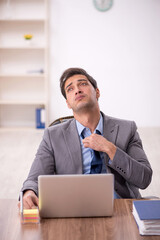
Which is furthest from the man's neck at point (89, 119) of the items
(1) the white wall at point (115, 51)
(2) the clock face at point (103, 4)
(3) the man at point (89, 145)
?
(2) the clock face at point (103, 4)

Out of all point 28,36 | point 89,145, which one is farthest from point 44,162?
point 28,36

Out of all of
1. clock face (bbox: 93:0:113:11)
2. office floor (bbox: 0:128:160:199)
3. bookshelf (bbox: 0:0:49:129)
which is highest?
clock face (bbox: 93:0:113:11)

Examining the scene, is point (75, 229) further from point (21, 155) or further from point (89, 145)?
point (21, 155)

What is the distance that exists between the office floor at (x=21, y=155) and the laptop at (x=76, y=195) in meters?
1.98

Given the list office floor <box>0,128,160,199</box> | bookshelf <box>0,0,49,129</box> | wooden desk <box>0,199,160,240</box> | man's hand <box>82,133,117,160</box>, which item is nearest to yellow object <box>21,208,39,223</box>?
wooden desk <box>0,199,160,240</box>

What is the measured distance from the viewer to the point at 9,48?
5.91 m

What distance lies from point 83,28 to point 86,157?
186 inches

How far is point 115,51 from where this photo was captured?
6.21 meters

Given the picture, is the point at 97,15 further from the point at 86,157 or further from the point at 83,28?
the point at 86,157

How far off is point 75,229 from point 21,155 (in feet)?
11.1

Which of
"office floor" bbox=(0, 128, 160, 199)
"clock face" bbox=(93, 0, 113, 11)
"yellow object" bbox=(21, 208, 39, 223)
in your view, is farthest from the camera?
"clock face" bbox=(93, 0, 113, 11)

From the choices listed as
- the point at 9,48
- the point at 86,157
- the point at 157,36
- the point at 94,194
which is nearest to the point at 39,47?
the point at 9,48

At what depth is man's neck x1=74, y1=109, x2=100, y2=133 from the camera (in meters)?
1.84

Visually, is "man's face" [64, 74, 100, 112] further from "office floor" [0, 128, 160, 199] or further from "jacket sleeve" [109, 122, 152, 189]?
"office floor" [0, 128, 160, 199]
